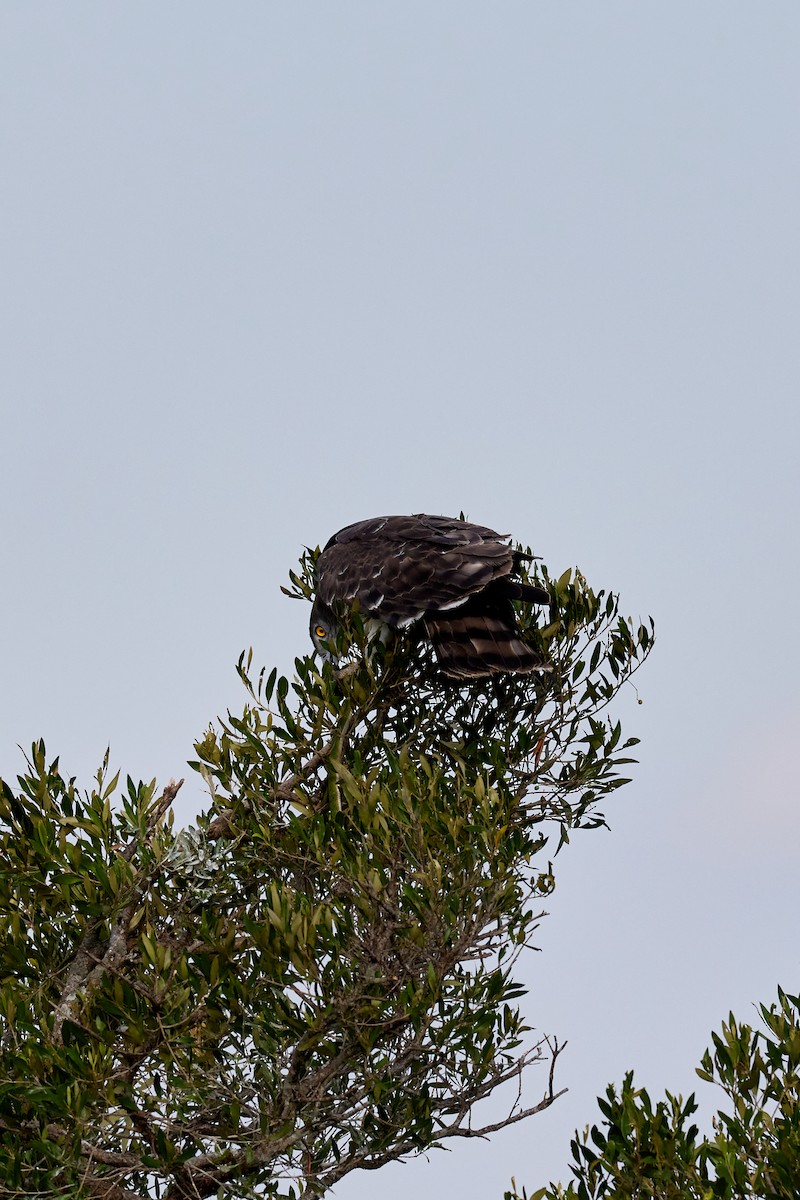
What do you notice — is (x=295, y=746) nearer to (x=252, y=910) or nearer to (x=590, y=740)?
(x=252, y=910)

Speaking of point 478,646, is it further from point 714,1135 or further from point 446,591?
point 714,1135

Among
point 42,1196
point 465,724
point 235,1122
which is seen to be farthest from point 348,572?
point 42,1196

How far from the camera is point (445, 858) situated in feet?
26.4

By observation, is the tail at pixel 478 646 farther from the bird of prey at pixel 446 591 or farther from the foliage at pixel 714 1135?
the foliage at pixel 714 1135

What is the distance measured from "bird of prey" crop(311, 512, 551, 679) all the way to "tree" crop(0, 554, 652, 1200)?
1.42ft

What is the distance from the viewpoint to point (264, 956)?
24.8 ft

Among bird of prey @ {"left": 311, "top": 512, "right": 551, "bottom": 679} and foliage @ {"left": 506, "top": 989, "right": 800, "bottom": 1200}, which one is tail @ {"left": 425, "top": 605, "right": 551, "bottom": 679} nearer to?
bird of prey @ {"left": 311, "top": 512, "right": 551, "bottom": 679}

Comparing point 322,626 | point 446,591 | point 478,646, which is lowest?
point 478,646

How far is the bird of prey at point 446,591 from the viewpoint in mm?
9344

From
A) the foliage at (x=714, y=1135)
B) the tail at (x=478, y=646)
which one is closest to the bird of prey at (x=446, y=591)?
the tail at (x=478, y=646)

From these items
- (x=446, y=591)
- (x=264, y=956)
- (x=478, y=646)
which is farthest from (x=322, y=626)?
(x=264, y=956)

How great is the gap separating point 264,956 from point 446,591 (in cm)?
322

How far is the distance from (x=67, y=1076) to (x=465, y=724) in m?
3.96

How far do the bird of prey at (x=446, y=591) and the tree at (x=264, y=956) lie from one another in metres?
0.43
